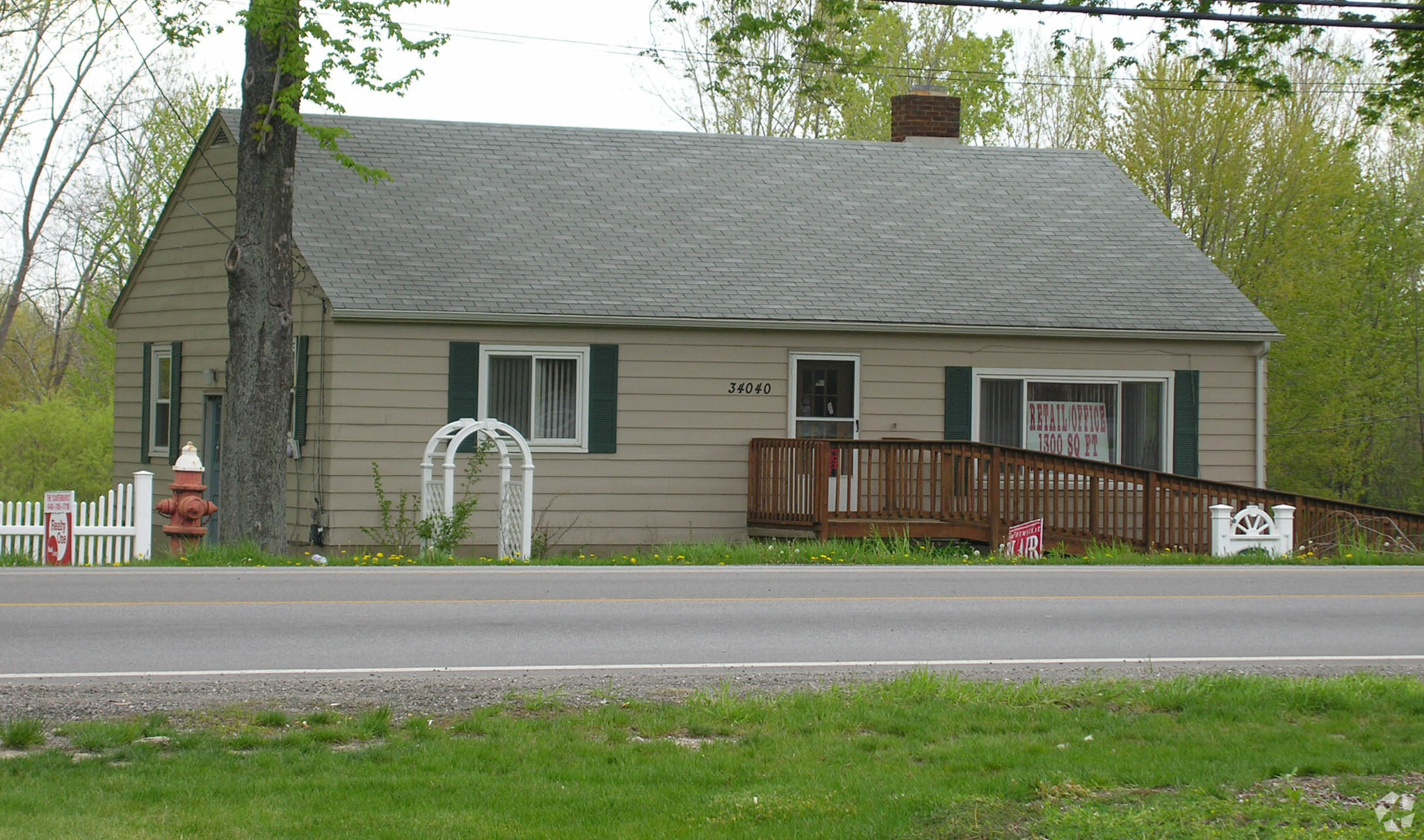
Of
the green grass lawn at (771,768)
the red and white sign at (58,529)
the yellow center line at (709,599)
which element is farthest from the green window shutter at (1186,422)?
the red and white sign at (58,529)

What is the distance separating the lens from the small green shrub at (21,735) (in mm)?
7039

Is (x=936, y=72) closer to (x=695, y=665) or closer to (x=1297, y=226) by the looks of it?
(x=1297, y=226)

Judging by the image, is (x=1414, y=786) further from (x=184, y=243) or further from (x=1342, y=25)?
(x=184, y=243)

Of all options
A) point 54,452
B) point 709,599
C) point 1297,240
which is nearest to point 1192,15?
point 709,599

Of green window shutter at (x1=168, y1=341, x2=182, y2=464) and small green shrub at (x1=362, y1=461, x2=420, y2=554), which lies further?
green window shutter at (x1=168, y1=341, x2=182, y2=464)

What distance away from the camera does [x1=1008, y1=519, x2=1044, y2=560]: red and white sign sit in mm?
17375

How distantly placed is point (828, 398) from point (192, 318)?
880 centimetres

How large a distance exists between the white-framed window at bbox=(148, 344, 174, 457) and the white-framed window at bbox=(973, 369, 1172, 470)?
37.1 ft

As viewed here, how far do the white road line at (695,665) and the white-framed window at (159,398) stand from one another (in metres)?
13.1

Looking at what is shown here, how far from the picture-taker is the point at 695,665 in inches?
383

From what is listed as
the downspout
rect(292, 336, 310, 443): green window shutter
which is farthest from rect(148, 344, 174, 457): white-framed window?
the downspout

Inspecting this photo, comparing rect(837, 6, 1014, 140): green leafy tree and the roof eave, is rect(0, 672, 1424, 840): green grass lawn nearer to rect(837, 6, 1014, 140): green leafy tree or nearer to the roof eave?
the roof eave

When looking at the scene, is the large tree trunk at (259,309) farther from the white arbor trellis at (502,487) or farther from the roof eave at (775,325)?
the white arbor trellis at (502,487)

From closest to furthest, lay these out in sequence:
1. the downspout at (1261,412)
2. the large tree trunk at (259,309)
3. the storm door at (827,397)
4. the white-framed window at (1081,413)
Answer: the large tree trunk at (259,309)
the storm door at (827,397)
the white-framed window at (1081,413)
the downspout at (1261,412)
